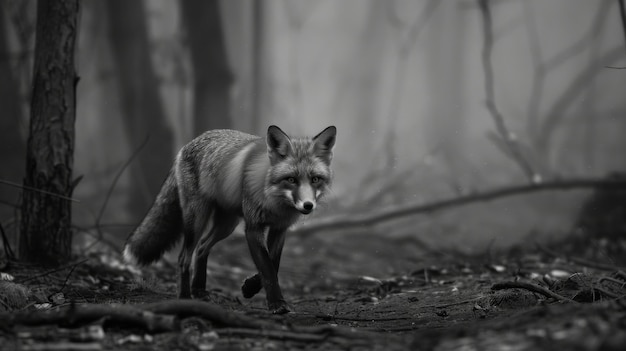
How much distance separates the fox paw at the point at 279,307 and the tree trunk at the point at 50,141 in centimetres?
234

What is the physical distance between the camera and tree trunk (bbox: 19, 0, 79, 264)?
5957 millimetres

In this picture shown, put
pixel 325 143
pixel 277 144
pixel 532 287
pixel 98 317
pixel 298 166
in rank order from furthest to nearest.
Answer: pixel 325 143 → pixel 277 144 → pixel 298 166 → pixel 532 287 → pixel 98 317

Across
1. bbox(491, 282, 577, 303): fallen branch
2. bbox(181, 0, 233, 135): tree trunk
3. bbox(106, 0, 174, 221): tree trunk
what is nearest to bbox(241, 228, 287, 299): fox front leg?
bbox(491, 282, 577, 303): fallen branch

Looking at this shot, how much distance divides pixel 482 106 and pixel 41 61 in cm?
1991

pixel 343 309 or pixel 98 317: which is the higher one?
pixel 98 317

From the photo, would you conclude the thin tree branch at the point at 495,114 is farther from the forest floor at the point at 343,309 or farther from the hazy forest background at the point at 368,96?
the forest floor at the point at 343,309

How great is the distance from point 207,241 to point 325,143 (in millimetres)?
1468

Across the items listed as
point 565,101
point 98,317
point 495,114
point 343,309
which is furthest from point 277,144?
Result: point 565,101

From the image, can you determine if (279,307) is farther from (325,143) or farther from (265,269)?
(325,143)

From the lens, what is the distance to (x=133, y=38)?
→ 1270 cm

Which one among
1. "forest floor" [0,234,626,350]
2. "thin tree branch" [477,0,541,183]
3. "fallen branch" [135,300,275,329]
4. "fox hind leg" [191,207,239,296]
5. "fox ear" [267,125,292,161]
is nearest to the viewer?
"forest floor" [0,234,626,350]

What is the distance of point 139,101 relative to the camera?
12.7 meters

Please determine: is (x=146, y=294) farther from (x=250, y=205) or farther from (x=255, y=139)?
(x=255, y=139)

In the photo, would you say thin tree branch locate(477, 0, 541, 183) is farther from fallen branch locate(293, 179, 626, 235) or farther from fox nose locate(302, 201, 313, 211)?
fox nose locate(302, 201, 313, 211)
